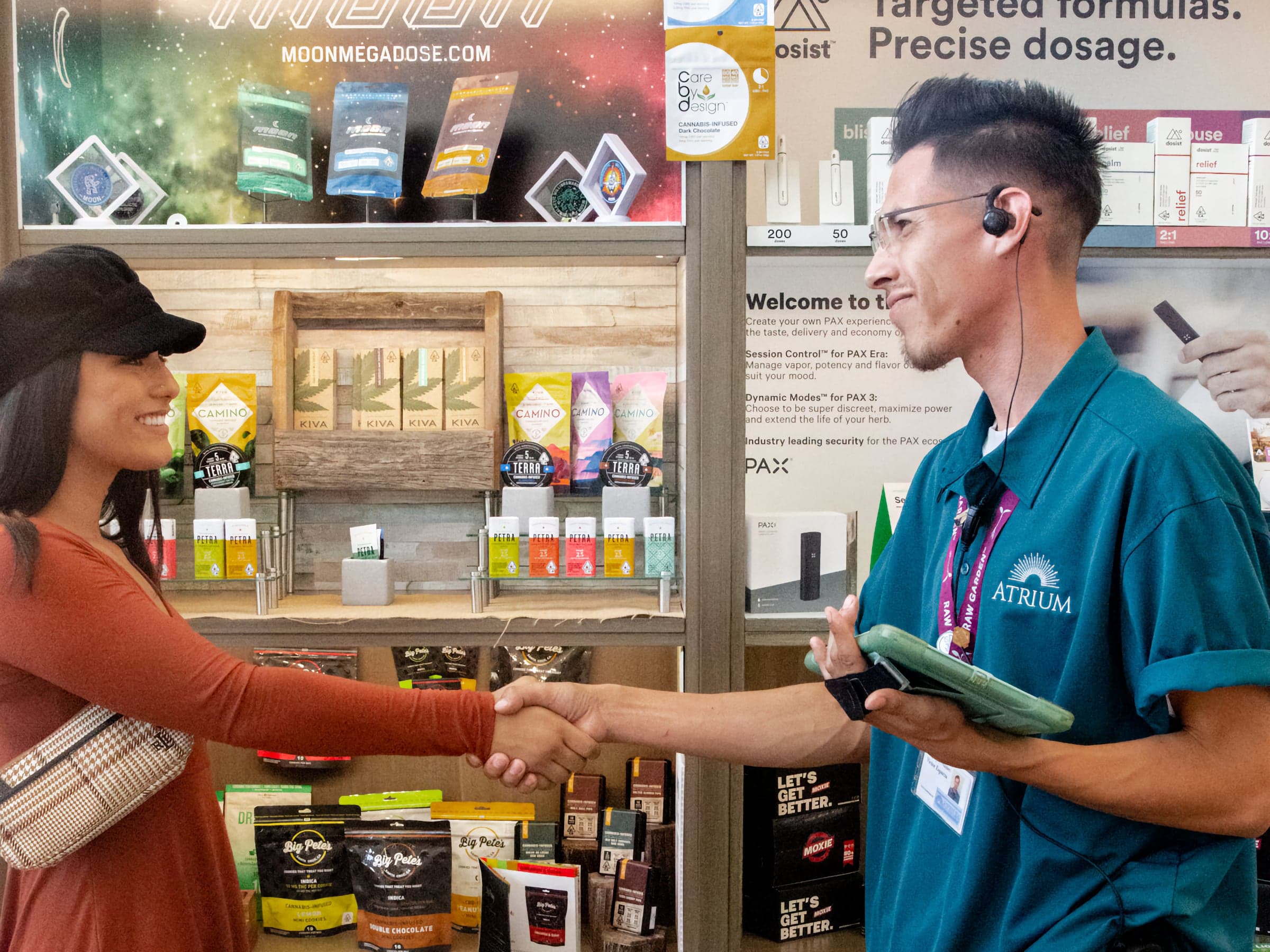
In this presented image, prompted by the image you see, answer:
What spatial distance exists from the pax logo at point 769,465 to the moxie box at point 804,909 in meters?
1.05

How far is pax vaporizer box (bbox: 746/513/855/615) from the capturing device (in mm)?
2195

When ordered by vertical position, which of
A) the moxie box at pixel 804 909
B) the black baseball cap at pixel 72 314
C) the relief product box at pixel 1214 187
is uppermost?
the relief product box at pixel 1214 187

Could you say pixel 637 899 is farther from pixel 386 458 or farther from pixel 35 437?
pixel 35 437

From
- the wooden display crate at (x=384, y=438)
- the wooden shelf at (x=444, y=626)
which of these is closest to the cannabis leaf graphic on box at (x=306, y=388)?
the wooden display crate at (x=384, y=438)

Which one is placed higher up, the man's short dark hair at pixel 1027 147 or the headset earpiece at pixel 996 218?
the man's short dark hair at pixel 1027 147

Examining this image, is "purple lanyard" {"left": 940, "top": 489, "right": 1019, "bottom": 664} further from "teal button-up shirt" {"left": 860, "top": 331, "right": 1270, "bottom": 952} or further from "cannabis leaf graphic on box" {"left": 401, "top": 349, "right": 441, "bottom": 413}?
"cannabis leaf graphic on box" {"left": 401, "top": 349, "right": 441, "bottom": 413}

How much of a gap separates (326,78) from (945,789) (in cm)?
211

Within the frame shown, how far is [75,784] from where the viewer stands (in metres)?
1.41

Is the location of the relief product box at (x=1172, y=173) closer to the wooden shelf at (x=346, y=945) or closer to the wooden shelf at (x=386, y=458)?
the wooden shelf at (x=386, y=458)

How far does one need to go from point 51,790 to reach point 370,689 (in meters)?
0.49

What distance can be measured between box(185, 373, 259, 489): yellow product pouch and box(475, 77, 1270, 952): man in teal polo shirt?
159cm

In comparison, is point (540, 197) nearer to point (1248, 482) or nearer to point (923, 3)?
point (923, 3)

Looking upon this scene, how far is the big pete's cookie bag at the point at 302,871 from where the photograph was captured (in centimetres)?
238

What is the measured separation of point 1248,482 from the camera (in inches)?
48.4
